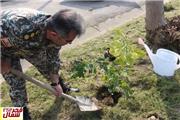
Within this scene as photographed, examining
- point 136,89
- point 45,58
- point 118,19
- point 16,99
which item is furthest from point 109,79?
point 118,19

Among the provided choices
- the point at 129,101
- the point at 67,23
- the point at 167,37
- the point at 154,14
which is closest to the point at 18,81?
the point at 67,23

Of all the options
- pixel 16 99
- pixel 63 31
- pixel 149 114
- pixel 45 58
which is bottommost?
pixel 149 114

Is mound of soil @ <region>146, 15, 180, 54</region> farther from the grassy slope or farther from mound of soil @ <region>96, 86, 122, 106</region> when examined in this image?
mound of soil @ <region>96, 86, 122, 106</region>

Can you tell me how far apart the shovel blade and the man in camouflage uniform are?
33 centimetres

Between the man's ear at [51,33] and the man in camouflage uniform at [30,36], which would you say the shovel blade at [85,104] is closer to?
the man in camouflage uniform at [30,36]

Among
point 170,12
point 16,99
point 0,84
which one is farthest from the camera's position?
point 170,12

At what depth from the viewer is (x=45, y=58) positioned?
4.02 m

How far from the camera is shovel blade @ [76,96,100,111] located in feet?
13.6

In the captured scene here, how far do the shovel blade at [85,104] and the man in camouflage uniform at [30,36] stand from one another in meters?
0.33

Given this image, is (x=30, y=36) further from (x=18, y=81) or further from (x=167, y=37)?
(x=167, y=37)

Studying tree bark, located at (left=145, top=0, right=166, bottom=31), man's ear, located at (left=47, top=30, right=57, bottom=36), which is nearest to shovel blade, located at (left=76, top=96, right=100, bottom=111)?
man's ear, located at (left=47, top=30, right=57, bottom=36)

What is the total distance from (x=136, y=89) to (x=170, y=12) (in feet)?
8.35

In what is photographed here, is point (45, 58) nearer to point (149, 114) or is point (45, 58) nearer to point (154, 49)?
point (149, 114)

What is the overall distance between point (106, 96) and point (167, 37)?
130cm
